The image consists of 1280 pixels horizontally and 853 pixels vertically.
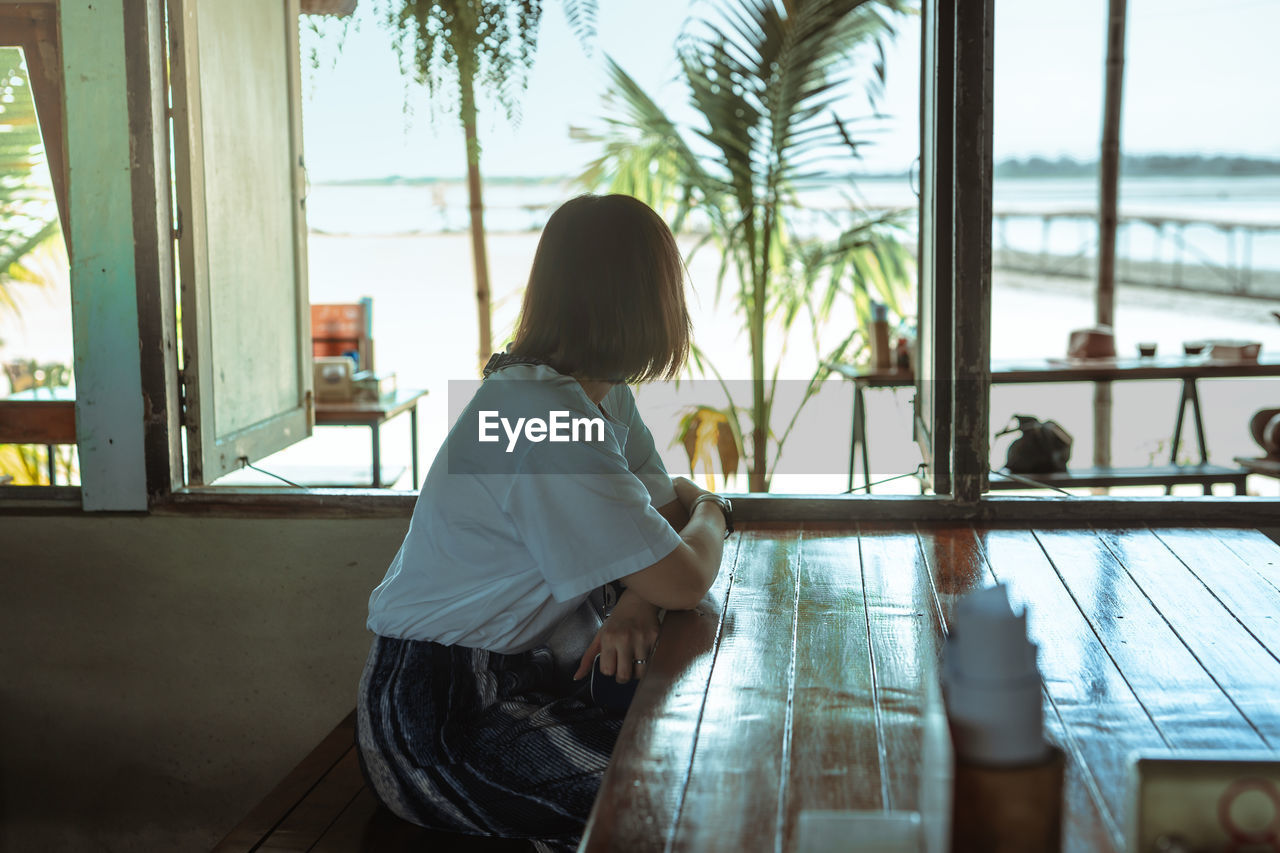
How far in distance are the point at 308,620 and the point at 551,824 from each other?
4.10 feet

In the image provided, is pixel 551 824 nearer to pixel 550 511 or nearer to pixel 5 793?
pixel 550 511

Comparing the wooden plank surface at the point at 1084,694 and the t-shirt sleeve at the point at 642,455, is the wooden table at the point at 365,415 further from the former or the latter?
the wooden plank surface at the point at 1084,694

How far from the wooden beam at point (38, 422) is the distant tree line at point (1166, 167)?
26027 mm

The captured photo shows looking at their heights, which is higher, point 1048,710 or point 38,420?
point 38,420

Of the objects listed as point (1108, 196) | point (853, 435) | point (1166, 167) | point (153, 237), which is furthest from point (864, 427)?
point (1166, 167)

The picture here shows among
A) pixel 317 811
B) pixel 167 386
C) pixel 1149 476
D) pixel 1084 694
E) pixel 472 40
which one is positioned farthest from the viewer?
pixel 1149 476

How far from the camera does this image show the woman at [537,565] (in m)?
1.38

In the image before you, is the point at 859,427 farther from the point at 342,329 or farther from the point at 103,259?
the point at 103,259

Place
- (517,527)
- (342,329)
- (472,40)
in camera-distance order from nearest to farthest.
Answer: (517,527) → (472,40) → (342,329)

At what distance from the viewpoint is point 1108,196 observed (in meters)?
4.49

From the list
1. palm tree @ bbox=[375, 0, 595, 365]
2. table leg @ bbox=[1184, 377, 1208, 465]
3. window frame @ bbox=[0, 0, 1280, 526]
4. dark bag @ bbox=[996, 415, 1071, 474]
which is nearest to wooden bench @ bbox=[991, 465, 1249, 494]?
dark bag @ bbox=[996, 415, 1071, 474]

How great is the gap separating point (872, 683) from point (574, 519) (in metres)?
0.41

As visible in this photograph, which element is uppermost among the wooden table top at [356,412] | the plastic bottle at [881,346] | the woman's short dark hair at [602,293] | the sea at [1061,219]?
the sea at [1061,219]

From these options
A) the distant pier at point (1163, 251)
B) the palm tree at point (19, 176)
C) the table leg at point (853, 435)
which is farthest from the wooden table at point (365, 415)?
the distant pier at point (1163, 251)
